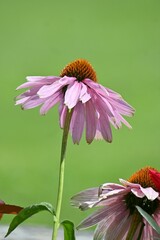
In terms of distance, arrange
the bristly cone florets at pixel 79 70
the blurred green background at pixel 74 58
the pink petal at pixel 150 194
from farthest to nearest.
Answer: the blurred green background at pixel 74 58 → the bristly cone florets at pixel 79 70 → the pink petal at pixel 150 194

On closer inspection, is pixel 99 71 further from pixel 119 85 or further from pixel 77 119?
pixel 77 119

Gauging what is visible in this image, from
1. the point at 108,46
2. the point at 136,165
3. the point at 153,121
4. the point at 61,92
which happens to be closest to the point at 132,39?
the point at 108,46

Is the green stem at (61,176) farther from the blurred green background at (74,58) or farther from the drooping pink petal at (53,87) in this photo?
the blurred green background at (74,58)

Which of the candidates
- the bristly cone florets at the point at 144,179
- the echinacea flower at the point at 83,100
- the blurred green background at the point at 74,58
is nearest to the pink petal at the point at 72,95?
the echinacea flower at the point at 83,100

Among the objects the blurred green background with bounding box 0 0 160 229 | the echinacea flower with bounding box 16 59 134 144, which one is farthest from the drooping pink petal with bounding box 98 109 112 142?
the blurred green background with bounding box 0 0 160 229

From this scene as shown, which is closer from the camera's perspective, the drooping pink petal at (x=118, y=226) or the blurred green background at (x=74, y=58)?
the drooping pink petal at (x=118, y=226)

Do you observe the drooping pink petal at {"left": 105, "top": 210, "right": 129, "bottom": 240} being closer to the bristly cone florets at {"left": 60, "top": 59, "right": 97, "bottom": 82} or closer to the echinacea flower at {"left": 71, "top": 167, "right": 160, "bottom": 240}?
the echinacea flower at {"left": 71, "top": 167, "right": 160, "bottom": 240}
